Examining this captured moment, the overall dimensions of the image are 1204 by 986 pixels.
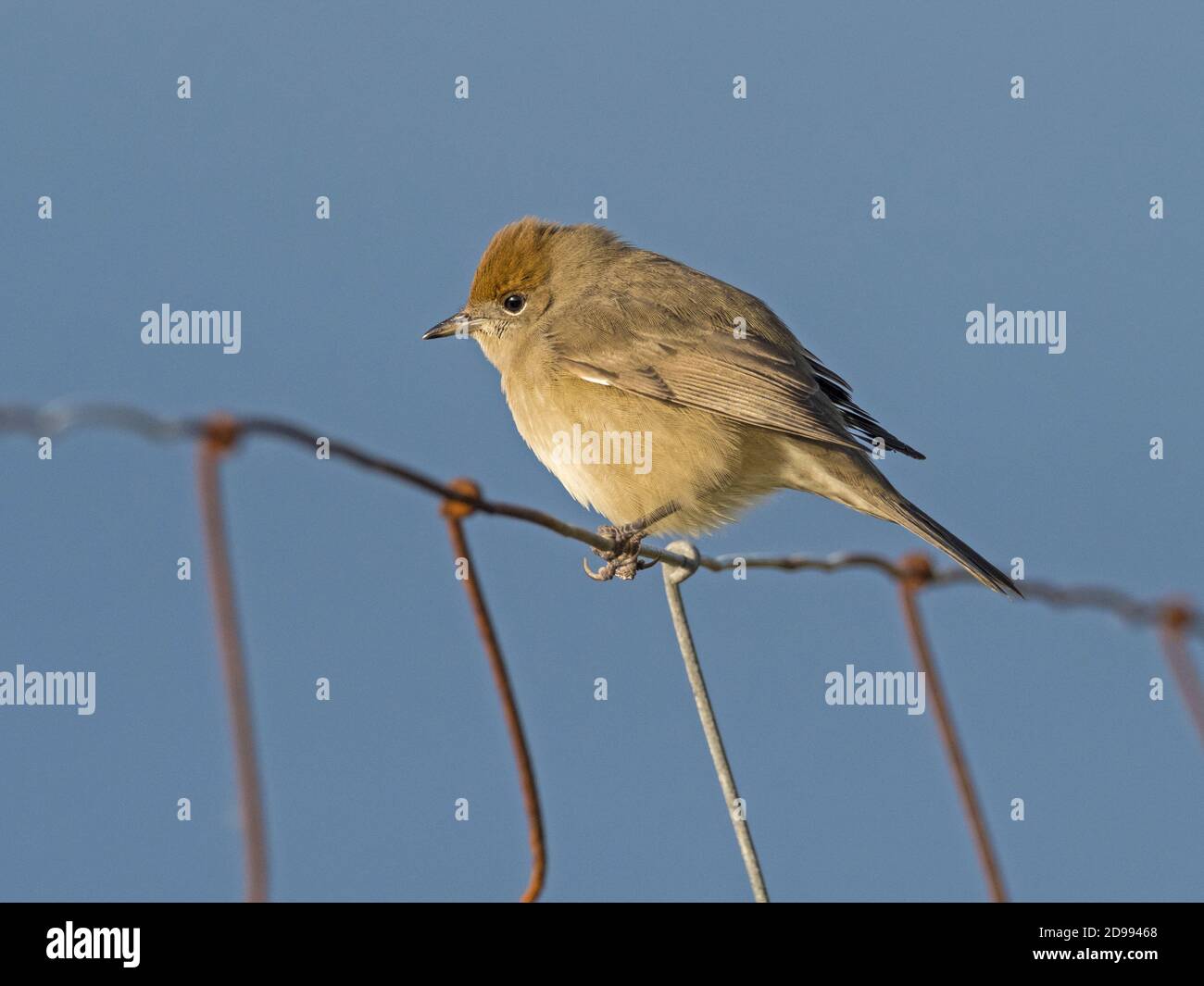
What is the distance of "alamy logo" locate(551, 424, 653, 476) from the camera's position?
18.3ft

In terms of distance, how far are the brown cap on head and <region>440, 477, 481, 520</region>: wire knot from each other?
12.9 ft

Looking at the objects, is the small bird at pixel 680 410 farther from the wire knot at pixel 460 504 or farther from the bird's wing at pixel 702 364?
the wire knot at pixel 460 504

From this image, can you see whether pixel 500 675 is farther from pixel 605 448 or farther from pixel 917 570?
pixel 605 448

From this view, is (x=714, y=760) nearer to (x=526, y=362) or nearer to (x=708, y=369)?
(x=708, y=369)

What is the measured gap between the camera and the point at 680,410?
566cm

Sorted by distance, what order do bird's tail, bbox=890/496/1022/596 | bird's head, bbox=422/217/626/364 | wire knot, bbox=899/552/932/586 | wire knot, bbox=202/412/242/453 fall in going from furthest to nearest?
bird's head, bbox=422/217/626/364, bird's tail, bbox=890/496/1022/596, wire knot, bbox=899/552/932/586, wire knot, bbox=202/412/242/453

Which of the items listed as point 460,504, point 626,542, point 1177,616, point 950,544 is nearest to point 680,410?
point 626,542

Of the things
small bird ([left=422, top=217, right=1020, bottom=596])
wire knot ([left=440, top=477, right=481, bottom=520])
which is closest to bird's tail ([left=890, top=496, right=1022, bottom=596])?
small bird ([left=422, top=217, right=1020, bottom=596])

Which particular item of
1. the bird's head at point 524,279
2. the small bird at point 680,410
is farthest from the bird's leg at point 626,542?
the bird's head at point 524,279

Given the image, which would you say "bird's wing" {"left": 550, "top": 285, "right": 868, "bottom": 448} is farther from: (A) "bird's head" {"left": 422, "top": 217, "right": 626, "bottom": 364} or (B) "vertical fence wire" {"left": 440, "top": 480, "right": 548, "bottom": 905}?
(B) "vertical fence wire" {"left": 440, "top": 480, "right": 548, "bottom": 905}

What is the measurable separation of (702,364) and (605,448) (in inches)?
21.0

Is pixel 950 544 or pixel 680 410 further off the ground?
pixel 680 410
